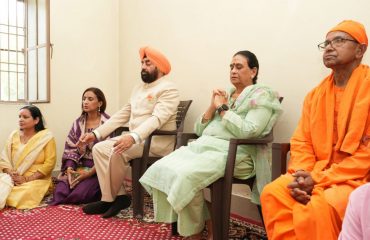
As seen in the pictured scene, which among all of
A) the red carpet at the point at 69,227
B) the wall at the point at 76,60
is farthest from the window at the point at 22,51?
the red carpet at the point at 69,227

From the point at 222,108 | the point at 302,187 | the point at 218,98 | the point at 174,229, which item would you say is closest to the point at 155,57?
the point at 218,98

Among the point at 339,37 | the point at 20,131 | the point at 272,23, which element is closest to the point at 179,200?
the point at 339,37

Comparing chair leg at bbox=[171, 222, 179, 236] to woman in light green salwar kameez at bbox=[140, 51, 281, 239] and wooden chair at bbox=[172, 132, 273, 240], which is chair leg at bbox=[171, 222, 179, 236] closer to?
woman in light green salwar kameez at bbox=[140, 51, 281, 239]

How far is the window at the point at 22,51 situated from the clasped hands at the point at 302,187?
9.98 ft

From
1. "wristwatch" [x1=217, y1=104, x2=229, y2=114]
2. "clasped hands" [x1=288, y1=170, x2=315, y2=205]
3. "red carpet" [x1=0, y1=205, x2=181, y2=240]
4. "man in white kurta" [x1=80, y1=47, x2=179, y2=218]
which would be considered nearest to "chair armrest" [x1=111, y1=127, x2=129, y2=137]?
"man in white kurta" [x1=80, y1=47, x2=179, y2=218]

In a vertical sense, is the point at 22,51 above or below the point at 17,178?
above

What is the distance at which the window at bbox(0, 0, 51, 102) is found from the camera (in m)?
3.98

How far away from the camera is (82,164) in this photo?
11.4 feet

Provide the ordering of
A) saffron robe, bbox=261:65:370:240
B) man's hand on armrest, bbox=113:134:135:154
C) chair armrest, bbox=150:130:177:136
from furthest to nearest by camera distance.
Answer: chair armrest, bbox=150:130:177:136
man's hand on armrest, bbox=113:134:135:154
saffron robe, bbox=261:65:370:240

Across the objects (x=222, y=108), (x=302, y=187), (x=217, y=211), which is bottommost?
(x=217, y=211)

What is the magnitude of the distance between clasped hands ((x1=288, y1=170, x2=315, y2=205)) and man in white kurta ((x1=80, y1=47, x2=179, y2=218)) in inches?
55.3

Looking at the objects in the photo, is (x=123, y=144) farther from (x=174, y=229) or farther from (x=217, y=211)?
(x=217, y=211)

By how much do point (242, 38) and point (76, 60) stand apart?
2302mm

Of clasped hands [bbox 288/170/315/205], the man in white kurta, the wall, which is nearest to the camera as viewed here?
clasped hands [bbox 288/170/315/205]
